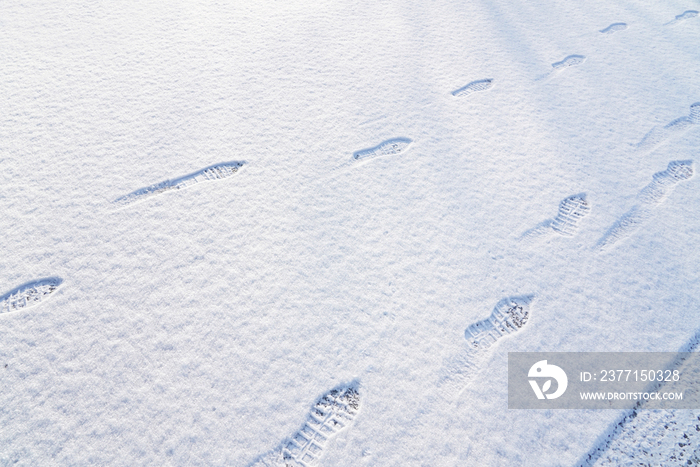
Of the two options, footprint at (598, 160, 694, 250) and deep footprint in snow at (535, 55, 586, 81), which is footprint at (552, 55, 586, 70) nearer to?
deep footprint in snow at (535, 55, 586, 81)

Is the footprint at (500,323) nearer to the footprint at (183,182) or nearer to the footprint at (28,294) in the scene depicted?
the footprint at (183,182)

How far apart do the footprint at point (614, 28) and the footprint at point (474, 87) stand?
829 millimetres

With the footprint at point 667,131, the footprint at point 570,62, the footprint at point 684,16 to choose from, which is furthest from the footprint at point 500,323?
the footprint at point 684,16

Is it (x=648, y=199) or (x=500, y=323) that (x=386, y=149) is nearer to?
(x=500, y=323)

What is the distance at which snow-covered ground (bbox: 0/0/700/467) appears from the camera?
0.87 m

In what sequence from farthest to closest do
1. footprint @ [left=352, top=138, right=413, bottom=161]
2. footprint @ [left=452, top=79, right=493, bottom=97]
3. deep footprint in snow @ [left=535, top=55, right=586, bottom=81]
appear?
deep footprint in snow @ [left=535, top=55, right=586, bottom=81] < footprint @ [left=452, top=79, right=493, bottom=97] < footprint @ [left=352, top=138, right=413, bottom=161]

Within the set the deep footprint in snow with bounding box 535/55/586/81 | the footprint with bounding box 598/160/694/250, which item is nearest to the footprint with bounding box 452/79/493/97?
the deep footprint in snow with bounding box 535/55/586/81

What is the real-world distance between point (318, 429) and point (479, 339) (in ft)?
1.47

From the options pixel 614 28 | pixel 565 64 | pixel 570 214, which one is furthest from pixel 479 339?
pixel 614 28

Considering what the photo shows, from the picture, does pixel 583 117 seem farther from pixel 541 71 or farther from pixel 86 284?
pixel 86 284

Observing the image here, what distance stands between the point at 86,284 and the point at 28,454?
402 mm

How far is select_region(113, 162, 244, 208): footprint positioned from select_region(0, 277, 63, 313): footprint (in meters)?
0.29

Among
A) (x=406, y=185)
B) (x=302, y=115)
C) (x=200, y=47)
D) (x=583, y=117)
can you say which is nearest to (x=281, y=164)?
(x=302, y=115)

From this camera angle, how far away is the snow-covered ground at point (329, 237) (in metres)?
0.87
